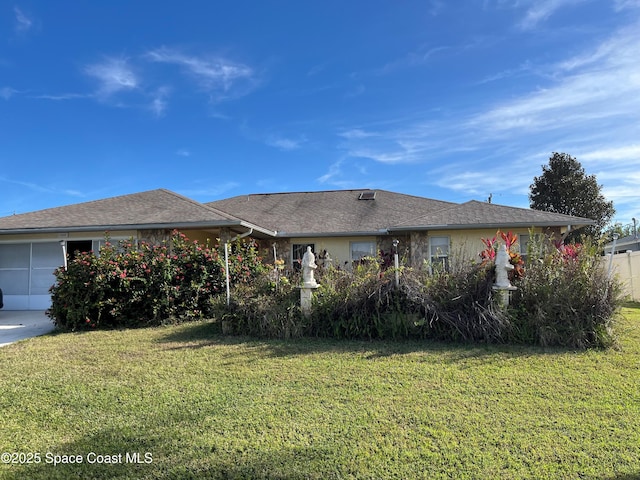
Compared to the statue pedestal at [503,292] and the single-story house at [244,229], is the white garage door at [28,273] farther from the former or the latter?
the statue pedestal at [503,292]

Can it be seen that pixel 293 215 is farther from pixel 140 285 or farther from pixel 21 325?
pixel 21 325

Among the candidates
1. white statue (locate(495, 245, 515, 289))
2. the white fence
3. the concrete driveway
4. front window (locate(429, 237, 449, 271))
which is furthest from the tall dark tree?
the concrete driveway

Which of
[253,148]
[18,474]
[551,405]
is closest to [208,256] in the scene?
[18,474]

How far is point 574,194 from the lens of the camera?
21.3 metres

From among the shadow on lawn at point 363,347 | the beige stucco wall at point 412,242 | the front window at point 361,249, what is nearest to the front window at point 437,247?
the beige stucco wall at point 412,242

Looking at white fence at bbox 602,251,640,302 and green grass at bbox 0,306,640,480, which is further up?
white fence at bbox 602,251,640,302

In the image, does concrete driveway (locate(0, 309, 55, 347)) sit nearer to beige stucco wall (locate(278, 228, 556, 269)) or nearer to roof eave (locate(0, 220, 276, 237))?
roof eave (locate(0, 220, 276, 237))

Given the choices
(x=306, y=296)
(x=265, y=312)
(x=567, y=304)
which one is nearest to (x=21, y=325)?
(x=265, y=312)

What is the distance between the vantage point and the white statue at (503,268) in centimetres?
683

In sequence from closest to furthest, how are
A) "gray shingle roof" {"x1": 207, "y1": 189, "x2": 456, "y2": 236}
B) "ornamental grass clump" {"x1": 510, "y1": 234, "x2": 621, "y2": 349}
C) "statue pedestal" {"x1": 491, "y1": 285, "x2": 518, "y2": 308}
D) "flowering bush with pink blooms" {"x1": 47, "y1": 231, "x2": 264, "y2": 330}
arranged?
"ornamental grass clump" {"x1": 510, "y1": 234, "x2": 621, "y2": 349} → "statue pedestal" {"x1": 491, "y1": 285, "x2": 518, "y2": 308} → "flowering bush with pink blooms" {"x1": 47, "y1": 231, "x2": 264, "y2": 330} → "gray shingle roof" {"x1": 207, "y1": 189, "x2": 456, "y2": 236}

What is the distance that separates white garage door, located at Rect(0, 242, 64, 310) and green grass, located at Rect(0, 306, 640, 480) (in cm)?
702

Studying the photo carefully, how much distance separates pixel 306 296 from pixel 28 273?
408 inches

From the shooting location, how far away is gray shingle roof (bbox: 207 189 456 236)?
14195mm

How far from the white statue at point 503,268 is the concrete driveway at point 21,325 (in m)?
9.00
